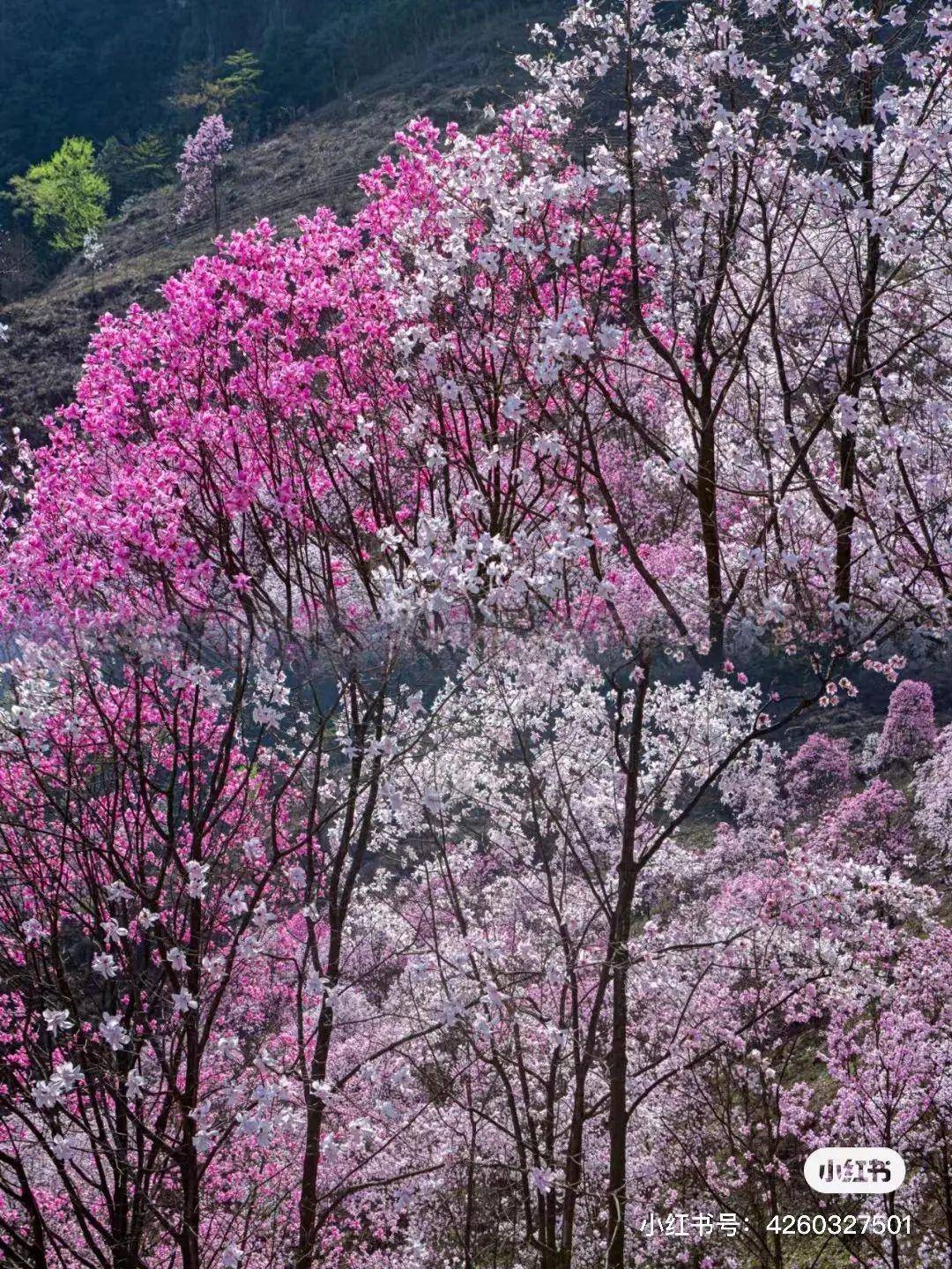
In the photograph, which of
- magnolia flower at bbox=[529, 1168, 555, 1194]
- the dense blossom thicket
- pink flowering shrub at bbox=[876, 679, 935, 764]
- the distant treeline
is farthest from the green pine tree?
magnolia flower at bbox=[529, 1168, 555, 1194]

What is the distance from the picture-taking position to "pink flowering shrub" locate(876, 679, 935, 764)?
1223cm

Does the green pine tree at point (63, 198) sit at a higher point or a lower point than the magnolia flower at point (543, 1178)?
higher

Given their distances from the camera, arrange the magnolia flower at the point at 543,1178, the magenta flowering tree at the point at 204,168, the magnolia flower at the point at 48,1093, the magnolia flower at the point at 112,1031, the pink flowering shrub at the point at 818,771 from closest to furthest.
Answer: the magnolia flower at the point at 48,1093 → the magnolia flower at the point at 112,1031 → the magnolia flower at the point at 543,1178 → the pink flowering shrub at the point at 818,771 → the magenta flowering tree at the point at 204,168

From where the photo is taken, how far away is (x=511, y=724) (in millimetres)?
9945

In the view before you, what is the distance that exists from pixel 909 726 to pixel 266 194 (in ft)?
164

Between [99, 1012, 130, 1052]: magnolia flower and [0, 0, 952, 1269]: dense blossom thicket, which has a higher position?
[0, 0, 952, 1269]: dense blossom thicket

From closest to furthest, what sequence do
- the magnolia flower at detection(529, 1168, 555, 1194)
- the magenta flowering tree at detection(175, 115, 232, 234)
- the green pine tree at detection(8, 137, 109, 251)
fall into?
the magnolia flower at detection(529, 1168, 555, 1194)
the magenta flowering tree at detection(175, 115, 232, 234)
the green pine tree at detection(8, 137, 109, 251)

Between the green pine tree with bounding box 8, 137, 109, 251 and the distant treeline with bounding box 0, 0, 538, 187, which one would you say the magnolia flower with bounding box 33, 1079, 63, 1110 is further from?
the distant treeline with bounding box 0, 0, 538, 187

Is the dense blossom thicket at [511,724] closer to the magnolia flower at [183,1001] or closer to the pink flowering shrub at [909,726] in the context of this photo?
the pink flowering shrub at [909,726]

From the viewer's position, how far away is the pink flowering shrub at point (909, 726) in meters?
12.2

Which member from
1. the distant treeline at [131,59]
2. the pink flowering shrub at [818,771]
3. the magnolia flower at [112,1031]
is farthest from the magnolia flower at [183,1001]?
the distant treeline at [131,59]

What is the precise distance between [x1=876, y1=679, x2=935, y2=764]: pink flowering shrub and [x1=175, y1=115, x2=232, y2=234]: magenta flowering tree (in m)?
52.4

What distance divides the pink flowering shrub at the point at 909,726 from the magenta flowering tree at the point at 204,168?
52.4m

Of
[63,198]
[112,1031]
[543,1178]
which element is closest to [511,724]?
[543,1178]
